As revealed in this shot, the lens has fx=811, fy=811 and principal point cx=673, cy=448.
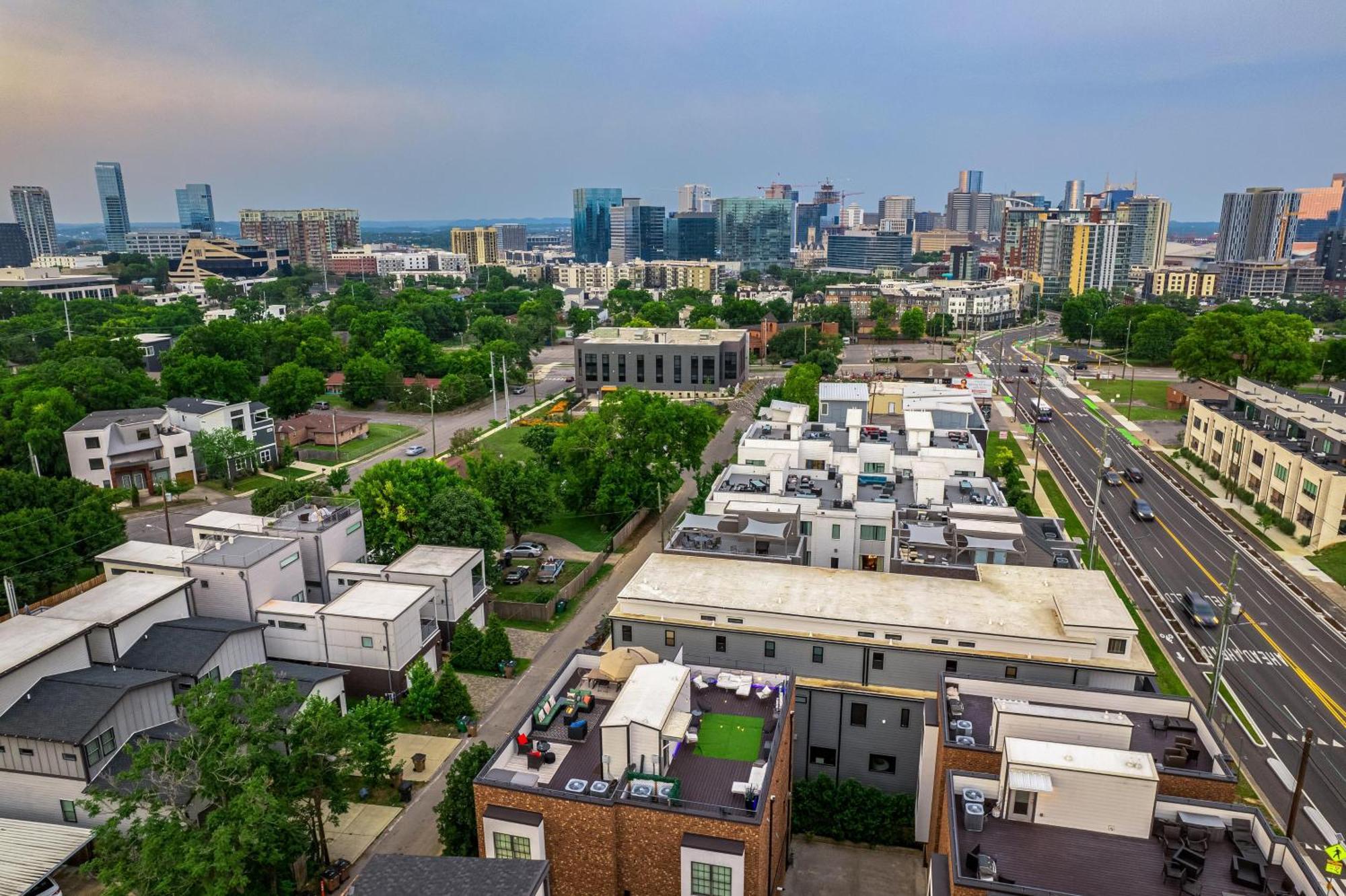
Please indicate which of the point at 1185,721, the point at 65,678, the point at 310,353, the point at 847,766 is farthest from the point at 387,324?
the point at 1185,721

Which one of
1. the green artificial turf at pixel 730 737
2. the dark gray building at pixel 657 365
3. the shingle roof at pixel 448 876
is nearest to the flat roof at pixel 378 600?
the green artificial turf at pixel 730 737

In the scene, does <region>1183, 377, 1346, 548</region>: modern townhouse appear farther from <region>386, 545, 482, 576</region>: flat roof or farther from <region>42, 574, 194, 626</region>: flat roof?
<region>42, 574, 194, 626</region>: flat roof

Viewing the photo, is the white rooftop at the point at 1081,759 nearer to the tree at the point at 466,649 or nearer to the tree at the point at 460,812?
the tree at the point at 460,812

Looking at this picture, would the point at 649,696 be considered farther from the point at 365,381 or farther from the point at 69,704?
the point at 365,381

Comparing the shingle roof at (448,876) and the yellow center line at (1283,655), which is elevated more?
the shingle roof at (448,876)

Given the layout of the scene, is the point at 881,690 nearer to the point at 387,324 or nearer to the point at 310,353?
the point at 310,353

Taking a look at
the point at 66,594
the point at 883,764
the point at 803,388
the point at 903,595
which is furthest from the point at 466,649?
the point at 803,388
